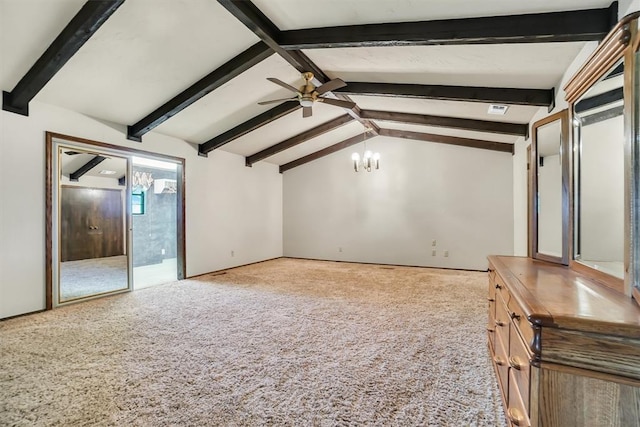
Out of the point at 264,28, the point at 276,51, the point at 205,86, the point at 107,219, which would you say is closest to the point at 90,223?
the point at 107,219

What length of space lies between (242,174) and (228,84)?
2985mm

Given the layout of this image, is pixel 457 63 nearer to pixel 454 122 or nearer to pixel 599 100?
pixel 599 100

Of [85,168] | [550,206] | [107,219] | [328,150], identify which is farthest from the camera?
[328,150]

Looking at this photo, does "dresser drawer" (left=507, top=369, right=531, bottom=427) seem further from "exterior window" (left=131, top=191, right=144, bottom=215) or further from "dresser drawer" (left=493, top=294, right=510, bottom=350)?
"exterior window" (left=131, top=191, right=144, bottom=215)

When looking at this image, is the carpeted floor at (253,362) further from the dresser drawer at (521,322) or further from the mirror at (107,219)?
the mirror at (107,219)

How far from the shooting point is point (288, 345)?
267 cm

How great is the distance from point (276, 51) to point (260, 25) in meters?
0.41

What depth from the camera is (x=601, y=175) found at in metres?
1.73

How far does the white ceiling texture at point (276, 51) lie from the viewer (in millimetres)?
2355

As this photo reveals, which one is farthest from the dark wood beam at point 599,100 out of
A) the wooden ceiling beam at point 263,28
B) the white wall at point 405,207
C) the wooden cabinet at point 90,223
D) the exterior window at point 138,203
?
the wooden cabinet at point 90,223

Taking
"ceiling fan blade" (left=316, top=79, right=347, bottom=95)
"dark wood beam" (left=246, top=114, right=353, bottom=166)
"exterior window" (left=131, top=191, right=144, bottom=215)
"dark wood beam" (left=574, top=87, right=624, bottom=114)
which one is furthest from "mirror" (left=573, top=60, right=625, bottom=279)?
"exterior window" (left=131, top=191, right=144, bottom=215)

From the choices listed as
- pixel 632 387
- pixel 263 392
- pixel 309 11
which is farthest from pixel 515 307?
pixel 309 11

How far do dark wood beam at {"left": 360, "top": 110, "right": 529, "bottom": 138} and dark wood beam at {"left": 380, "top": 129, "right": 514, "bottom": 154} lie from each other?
1.15 meters

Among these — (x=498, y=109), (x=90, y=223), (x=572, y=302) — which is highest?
(x=498, y=109)
